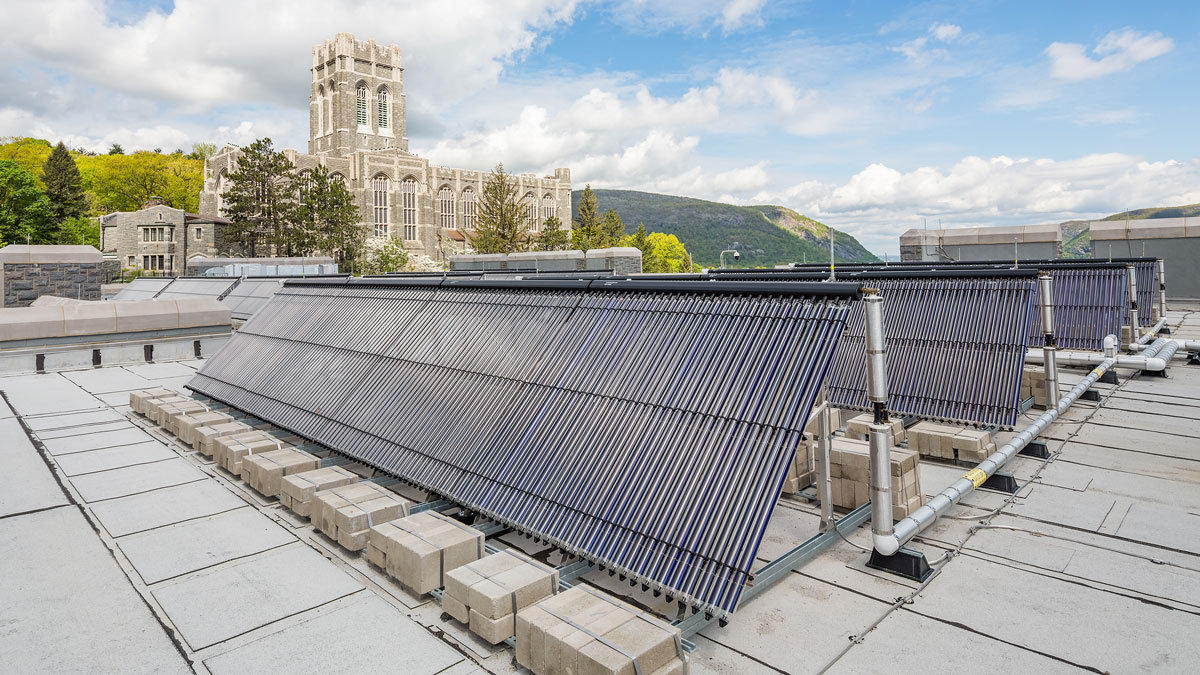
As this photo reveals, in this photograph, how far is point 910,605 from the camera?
510 cm

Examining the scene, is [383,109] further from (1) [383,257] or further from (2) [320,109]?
(1) [383,257]

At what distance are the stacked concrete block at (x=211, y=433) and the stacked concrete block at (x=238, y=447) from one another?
5 cm

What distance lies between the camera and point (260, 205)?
77.8 meters

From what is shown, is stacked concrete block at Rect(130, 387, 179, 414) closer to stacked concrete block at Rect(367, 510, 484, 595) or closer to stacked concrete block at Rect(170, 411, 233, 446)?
stacked concrete block at Rect(170, 411, 233, 446)

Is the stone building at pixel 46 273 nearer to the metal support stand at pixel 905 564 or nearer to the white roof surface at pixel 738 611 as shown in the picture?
the white roof surface at pixel 738 611

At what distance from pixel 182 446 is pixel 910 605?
10207 millimetres

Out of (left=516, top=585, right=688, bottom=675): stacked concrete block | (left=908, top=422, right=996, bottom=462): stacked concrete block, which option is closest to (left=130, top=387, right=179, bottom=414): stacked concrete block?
(left=516, top=585, right=688, bottom=675): stacked concrete block

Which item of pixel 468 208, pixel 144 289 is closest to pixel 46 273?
pixel 144 289

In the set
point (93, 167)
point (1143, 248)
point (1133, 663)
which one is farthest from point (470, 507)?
point (93, 167)

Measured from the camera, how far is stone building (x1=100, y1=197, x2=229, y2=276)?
75062mm

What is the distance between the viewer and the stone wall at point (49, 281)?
22.8 metres

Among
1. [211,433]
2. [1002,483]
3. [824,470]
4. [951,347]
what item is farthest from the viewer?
[951,347]

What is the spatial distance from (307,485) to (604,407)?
3460 millimetres

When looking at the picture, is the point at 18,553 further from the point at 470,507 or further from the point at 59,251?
the point at 59,251
